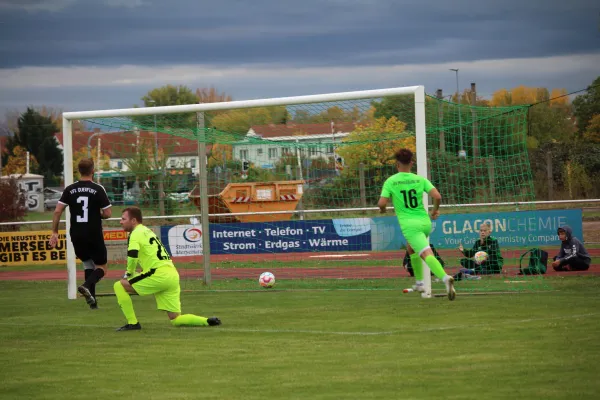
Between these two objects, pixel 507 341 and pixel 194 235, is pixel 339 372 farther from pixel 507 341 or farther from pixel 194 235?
pixel 194 235

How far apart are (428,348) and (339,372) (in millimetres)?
1402

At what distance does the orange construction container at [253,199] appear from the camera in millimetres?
25953

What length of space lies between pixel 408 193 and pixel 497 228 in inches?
356

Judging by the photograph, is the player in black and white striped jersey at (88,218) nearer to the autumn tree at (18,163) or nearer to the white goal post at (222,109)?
the white goal post at (222,109)

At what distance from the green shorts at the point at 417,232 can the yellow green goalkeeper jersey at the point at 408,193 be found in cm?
8

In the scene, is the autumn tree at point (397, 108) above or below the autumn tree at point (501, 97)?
below

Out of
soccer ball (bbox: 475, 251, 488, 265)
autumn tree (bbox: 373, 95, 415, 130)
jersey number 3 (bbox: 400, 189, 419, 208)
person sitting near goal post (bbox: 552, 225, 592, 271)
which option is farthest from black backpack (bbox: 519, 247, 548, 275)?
jersey number 3 (bbox: 400, 189, 419, 208)

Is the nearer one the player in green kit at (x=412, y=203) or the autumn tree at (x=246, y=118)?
the player in green kit at (x=412, y=203)

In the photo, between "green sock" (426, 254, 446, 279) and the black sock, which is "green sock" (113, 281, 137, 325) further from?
"green sock" (426, 254, 446, 279)

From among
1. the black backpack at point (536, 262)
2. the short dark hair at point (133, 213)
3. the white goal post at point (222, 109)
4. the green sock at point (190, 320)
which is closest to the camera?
the short dark hair at point (133, 213)

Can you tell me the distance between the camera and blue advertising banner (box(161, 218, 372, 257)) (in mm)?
22500

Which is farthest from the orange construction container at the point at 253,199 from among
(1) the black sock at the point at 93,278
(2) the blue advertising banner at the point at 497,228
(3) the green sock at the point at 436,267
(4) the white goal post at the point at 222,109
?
(3) the green sock at the point at 436,267

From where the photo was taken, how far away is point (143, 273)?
10883mm

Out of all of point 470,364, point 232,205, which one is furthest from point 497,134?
point 232,205
